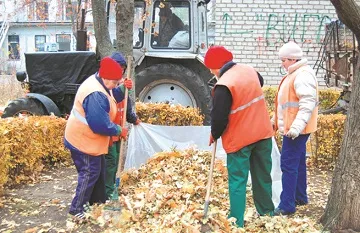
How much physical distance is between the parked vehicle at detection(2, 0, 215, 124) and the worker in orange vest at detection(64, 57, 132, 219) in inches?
155

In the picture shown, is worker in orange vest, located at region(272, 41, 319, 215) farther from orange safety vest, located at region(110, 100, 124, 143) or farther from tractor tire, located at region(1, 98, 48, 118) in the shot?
tractor tire, located at region(1, 98, 48, 118)

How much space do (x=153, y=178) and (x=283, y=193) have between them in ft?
5.11

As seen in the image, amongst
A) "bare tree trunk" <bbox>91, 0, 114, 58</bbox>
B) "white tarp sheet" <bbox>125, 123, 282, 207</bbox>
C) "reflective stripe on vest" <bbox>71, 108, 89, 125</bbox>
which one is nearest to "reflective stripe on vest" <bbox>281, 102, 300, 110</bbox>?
"white tarp sheet" <bbox>125, 123, 282, 207</bbox>

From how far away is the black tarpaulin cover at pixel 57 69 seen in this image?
8.66 m

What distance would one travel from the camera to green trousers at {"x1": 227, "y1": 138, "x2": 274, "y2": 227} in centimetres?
412

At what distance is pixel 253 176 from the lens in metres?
4.42

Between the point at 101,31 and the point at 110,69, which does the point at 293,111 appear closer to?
the point at 110,69

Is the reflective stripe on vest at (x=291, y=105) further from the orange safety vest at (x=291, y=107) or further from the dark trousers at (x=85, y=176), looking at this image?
the dark trousers at (x=85, y=176)

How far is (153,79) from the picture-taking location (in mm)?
8789

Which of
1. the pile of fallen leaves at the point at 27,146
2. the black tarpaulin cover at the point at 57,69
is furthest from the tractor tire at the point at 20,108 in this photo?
the pile of fallen leaves at the point at 27,146

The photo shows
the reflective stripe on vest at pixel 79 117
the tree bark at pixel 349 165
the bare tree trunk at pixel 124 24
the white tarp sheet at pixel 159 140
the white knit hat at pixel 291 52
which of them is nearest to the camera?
the tree bark at pixel 349 165

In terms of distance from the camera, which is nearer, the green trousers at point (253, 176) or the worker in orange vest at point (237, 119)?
the worker in orange vest at point (237, 119)

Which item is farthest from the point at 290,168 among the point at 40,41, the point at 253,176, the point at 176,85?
the point at 40,41

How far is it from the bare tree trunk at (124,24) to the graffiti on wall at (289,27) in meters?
6.30
